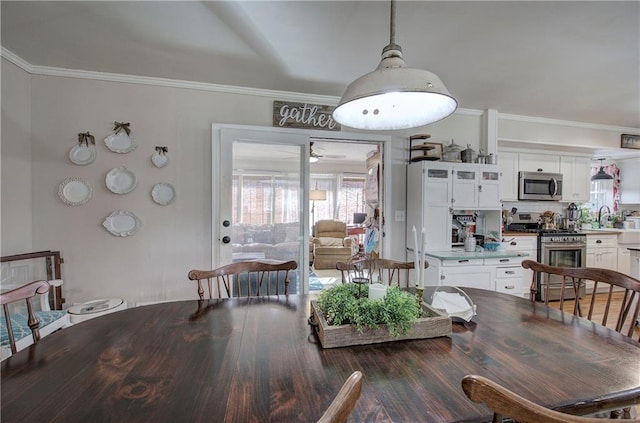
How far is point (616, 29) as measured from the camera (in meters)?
1.97

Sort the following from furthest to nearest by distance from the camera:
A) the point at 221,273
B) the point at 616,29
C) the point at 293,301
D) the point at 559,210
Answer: the point at 559,210, the point at 616,29, the point at 221,273, the point at 293,301

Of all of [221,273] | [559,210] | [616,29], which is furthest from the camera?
[559,210]

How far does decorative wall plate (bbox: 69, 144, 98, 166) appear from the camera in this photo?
263 cm

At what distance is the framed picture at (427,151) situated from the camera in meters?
3.26

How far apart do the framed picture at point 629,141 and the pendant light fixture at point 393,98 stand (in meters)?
4.69

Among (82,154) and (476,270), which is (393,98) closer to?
(476,270)

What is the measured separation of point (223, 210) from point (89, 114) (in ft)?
4.63

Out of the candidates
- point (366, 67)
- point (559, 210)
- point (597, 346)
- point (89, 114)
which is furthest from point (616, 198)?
point (89, 114)

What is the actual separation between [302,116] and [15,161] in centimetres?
244

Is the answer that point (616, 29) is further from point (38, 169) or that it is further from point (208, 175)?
point (38, 169)

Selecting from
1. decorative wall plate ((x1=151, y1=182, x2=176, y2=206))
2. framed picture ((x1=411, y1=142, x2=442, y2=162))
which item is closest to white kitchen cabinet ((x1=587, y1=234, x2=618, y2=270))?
framed picture ((x1=411, y1=142, x2=442, y2=162))

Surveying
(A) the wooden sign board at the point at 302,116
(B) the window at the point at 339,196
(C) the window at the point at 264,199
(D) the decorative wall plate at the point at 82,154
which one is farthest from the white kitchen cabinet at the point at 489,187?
(B) the window at the point at 339,196

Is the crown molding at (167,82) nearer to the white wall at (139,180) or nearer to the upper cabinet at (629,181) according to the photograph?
the white wall at (139,180)

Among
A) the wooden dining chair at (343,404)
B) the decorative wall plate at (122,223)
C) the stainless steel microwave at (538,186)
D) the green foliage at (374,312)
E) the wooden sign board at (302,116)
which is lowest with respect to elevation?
the green foliage at (374,312)
